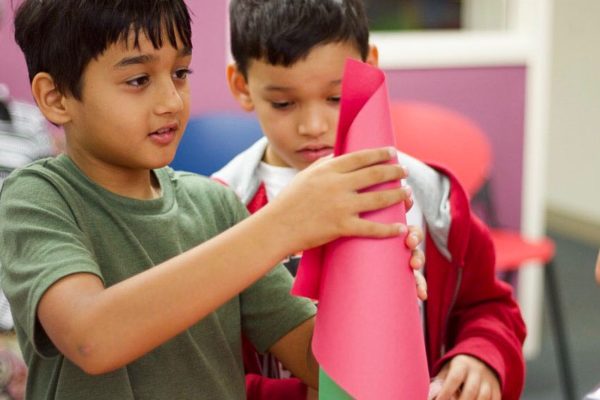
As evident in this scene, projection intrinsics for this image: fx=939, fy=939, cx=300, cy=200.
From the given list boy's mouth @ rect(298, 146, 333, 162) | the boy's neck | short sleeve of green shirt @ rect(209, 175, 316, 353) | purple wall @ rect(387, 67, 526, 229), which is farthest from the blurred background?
the boy's neck

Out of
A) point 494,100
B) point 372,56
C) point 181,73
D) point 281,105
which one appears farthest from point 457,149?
point 181,73

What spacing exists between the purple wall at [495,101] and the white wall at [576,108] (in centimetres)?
151

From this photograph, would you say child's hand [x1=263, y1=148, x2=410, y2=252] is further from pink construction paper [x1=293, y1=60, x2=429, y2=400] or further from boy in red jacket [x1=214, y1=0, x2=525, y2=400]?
boy in red jacket [x1=214, y1=0, x2=525, y2=400]

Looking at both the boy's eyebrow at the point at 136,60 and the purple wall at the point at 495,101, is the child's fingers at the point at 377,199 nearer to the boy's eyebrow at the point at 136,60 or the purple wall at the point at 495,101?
the boy's eyebrow at the point at 136,60

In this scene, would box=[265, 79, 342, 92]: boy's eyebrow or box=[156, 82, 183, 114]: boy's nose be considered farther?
box=[265, 79, 342, 92]: boy's eyebrow

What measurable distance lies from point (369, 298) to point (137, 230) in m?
0.29

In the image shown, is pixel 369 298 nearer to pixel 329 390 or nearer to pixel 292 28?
pixel 329 390

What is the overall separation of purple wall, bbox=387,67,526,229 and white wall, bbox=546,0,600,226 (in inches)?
59.6

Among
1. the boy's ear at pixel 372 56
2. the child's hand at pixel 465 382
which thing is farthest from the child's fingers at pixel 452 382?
the boy's ear at pixel 372 56

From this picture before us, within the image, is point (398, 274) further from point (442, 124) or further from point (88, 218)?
point (442, 124)

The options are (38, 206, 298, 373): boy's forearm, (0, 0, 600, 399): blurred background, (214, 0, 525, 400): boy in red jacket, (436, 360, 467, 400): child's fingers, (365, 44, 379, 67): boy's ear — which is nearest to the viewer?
(38, 206, 298, 373): boy's forearm

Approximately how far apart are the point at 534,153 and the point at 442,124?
646mm

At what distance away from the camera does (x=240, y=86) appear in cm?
142

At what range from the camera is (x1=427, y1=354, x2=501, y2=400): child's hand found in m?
1.09
